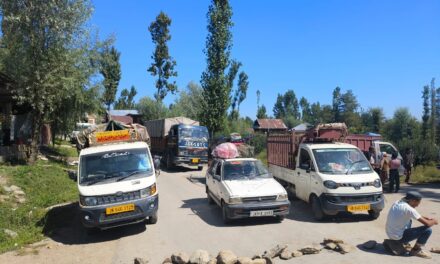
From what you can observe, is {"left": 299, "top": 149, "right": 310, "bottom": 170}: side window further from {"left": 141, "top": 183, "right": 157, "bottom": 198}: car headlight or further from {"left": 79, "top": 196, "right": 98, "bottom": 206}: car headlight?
{"left": 79, "top": 196, "right": 98, "bottom": 206}: car headlight

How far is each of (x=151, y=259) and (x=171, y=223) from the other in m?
2.88

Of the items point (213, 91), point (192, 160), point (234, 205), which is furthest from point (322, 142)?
point (213, 91)

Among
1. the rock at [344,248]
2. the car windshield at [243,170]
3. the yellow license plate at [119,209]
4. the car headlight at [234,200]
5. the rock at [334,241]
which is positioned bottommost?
the rock at [344,248]

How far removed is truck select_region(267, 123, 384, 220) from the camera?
32.8 ft

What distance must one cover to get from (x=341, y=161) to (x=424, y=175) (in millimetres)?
12338

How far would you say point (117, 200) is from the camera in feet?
30.7

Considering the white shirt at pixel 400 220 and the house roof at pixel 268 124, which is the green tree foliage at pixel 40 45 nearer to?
the white shirt at pixel 400 220

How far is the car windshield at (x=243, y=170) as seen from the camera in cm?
1113

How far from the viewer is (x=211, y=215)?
11.4 m

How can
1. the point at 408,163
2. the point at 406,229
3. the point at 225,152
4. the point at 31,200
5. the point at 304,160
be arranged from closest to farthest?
the point at 406,229 < the point at 304,160 < the point at 31,200 < the point at 225,152 < the point at 408,163

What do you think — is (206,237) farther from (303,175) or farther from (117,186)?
(303,175)

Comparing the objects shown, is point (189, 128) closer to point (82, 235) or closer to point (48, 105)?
point (48, 105)

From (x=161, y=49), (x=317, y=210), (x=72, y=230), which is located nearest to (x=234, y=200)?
(x=317, y=210)

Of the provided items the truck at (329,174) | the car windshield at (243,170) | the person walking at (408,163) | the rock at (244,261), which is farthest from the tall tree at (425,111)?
the rock at (244,261)
